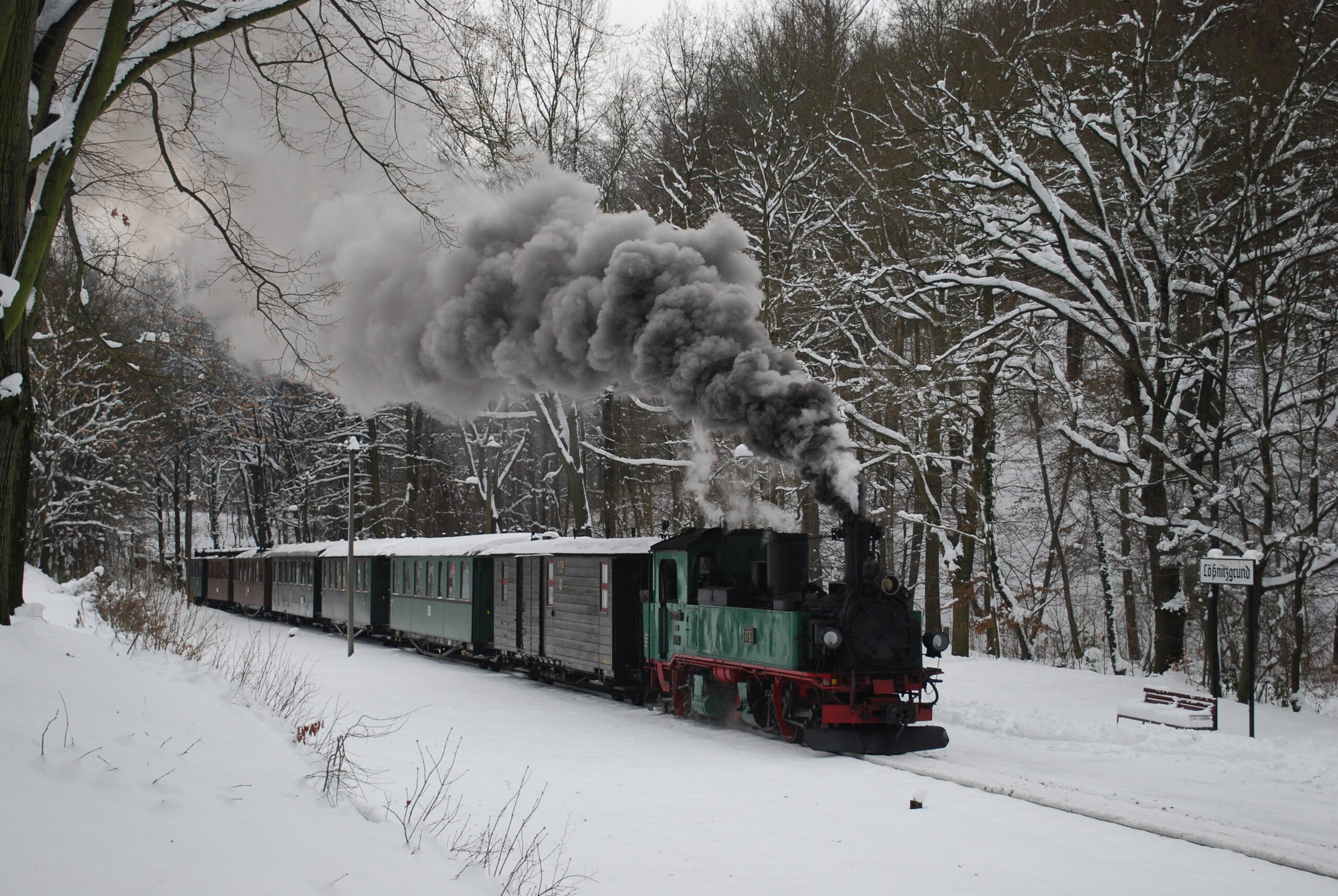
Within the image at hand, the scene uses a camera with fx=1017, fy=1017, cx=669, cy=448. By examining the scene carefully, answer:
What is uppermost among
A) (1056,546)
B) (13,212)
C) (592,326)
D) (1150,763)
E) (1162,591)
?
(592,326)

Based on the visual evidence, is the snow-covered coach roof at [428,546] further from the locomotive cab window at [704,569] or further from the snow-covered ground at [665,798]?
the locomotive cab window at [704,569]

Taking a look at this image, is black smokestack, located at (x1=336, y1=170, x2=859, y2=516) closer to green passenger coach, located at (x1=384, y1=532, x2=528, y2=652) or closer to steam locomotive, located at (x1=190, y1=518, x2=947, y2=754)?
steam locomotive, located at (x1=190, y1=518, x2=947, y2=754)

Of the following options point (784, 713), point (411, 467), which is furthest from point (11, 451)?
point (411, 467)

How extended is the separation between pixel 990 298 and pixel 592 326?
28.3 feet

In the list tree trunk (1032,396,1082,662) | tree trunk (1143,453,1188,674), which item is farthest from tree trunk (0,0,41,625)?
tree trunk (1032,396,1082,662)

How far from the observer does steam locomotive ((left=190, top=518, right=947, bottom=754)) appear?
398 inches

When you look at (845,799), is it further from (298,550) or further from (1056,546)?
(298,550)

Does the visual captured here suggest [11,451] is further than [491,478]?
No

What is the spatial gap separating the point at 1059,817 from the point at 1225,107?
11.6 meters

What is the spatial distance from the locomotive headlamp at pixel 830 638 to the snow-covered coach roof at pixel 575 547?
12.3ft

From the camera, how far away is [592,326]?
14.4 metres

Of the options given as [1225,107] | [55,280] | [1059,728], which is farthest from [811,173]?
[55,280]

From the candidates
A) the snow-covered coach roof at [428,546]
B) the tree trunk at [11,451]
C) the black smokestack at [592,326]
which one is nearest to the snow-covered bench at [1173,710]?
the black smokestack at [592,326]

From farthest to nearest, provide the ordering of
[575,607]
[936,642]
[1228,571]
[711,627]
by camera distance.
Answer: [575,607], [711,627], [1228,571], [936,642]
